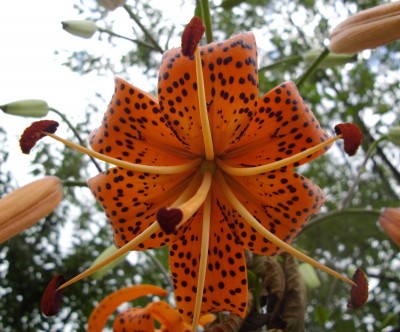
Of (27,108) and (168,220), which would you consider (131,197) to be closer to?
(168,220)

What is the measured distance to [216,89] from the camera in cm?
109

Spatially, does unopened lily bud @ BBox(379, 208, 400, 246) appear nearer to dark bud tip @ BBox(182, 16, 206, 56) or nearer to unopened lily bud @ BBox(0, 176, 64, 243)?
dark bud tip @ BBox(182, 16, 206, 56)

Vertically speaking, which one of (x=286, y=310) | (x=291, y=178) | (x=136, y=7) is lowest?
(x=286, y=310)

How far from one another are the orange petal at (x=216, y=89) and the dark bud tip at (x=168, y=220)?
26 cm

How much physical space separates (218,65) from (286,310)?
574mm

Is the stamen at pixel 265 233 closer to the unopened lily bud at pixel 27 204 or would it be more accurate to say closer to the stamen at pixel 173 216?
the stamen at pixel 173 216

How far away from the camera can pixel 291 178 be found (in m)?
1.13

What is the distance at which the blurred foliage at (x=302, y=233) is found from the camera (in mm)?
2412

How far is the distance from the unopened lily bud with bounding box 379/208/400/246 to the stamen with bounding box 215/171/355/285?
16 cm

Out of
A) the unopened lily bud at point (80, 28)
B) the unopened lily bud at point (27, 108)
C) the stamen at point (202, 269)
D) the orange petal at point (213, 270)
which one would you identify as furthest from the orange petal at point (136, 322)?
the unopened lily bud at point (80, 28)

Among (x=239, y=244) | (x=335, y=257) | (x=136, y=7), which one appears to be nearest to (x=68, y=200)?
(x=136, y=7)

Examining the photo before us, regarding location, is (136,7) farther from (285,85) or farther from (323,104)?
(285,85)

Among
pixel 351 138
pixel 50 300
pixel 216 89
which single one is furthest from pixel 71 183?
pixel 351 138

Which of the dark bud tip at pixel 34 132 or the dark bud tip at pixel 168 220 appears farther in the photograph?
the dark bud tip at pixel 34 132
